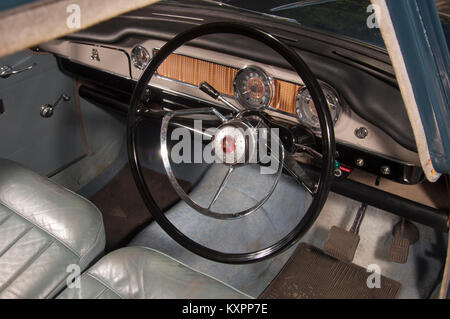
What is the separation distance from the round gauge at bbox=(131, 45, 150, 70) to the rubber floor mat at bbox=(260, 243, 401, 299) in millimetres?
1002

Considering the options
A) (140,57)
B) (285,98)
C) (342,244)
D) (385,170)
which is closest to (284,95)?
(285,98)

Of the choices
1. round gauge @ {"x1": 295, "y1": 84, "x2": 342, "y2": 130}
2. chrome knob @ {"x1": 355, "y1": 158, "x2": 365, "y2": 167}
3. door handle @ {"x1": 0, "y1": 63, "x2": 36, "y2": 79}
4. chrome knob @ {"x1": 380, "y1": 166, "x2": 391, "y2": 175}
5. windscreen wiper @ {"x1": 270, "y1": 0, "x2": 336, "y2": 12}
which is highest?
door handle @ {"x1": 0, "y1": 63, "x2": 36, "y2": 79}

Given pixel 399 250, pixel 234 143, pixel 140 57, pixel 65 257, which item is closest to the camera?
pixel 234 143

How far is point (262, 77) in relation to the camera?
4.42ft

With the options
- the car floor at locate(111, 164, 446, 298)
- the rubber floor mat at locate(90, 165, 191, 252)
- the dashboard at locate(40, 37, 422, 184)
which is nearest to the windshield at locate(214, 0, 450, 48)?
the dashboard at locate(40, 37, 422, 184)

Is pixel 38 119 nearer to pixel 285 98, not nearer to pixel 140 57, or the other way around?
pixel 140 57

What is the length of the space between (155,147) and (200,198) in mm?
487

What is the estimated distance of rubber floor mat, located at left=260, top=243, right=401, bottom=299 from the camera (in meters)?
1.79

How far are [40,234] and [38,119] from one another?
0.81 m

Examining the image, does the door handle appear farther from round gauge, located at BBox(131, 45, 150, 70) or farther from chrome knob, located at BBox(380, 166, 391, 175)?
chrome knob, located at BBox(380, 166, 391, 175)

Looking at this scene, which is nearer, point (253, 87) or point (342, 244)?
point (253, 87)

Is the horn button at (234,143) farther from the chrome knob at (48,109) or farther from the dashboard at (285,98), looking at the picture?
the chrome knob at (48,109)

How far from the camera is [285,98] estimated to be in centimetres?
137
